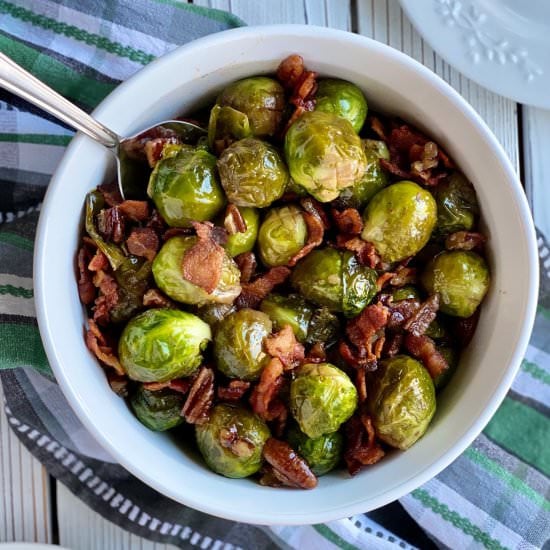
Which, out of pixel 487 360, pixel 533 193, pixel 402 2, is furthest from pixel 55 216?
pixel 533 193

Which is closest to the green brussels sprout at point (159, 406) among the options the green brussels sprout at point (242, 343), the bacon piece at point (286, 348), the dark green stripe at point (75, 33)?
the green brussels sprout at point (242, 343)

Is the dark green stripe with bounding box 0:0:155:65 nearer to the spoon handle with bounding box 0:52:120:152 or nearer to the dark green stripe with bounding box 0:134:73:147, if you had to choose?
the dark green stripe with bounding box 0:134:73:147

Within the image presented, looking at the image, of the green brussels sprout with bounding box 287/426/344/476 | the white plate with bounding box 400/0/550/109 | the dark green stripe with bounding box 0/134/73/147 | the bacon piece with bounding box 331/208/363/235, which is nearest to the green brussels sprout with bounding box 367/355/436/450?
the green brussels sprout with bounding box 287/426/344/476

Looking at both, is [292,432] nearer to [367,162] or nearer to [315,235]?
[315,235]

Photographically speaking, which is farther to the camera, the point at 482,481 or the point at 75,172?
the point at 482,481

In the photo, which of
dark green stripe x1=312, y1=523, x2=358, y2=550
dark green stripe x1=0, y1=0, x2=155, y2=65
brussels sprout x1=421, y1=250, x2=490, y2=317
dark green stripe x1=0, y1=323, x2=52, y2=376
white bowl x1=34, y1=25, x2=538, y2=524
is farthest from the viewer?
dark green stripe x1=312, y1=523, x2=358, y2=550
